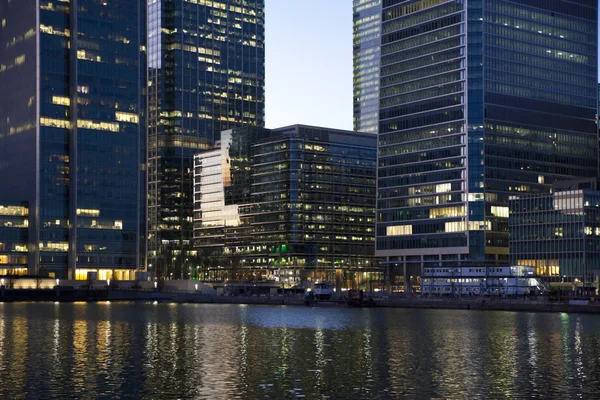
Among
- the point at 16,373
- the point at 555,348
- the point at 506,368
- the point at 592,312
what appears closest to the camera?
the point at 16,373

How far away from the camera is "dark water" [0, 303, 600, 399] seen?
58.0 meters

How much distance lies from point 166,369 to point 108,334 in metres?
36.6

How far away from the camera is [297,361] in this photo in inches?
2904

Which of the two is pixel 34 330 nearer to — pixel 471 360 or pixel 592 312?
pixel 471 360

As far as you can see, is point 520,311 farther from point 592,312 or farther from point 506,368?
point 506,368

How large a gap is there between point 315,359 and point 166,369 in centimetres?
1267

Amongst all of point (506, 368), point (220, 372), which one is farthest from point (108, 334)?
point (506, 368)

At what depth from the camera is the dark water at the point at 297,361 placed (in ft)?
190

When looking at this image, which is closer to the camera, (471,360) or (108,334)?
(471,360)

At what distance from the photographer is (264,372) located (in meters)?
66.4

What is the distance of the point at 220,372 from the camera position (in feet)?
217

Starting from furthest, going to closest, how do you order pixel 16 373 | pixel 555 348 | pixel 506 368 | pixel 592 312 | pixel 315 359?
1. pixel 592 312
2. pixel 555 348
3. pixel 315 359
4. pixel 506 368
5. pixel 16 373

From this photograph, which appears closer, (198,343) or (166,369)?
(166,369)

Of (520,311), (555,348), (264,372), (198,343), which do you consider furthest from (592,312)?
(264,372)
